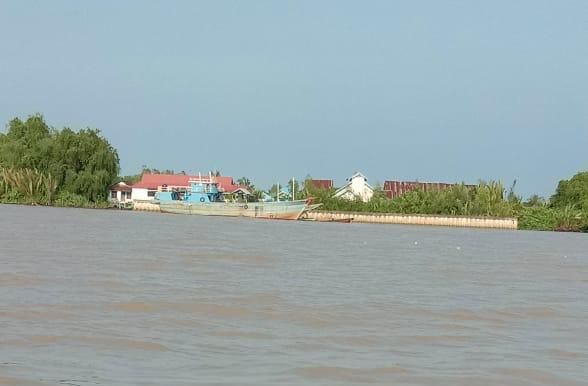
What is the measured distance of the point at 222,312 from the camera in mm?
8938

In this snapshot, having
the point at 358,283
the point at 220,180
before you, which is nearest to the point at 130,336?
the point at 358,283

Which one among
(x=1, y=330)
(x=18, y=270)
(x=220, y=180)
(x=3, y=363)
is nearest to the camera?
(x=3, y=363)

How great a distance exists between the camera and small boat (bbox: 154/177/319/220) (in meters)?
63.4

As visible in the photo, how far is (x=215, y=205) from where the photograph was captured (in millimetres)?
65125

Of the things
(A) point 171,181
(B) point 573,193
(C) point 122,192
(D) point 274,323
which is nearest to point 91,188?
(C) point 122,192

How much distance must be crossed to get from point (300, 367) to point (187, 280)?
19.3 ft

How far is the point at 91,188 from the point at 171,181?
23.9 m

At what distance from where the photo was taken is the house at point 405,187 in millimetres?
68325

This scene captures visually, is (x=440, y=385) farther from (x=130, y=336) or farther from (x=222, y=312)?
(x=222, y=312)

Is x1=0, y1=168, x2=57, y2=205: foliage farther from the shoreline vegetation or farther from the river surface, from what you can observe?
the river surface

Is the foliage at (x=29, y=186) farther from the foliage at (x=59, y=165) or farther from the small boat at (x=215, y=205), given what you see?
the small boat at (x=215, y=205)

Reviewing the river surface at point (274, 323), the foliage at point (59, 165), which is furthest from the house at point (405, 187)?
the river surface at point (274, 323)

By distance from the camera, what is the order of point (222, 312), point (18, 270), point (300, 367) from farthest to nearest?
1. point (18, 270)
2. point (222, 312)
3. point (300, 367)

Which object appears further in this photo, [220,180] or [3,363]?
[220,180]
